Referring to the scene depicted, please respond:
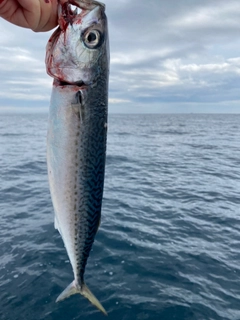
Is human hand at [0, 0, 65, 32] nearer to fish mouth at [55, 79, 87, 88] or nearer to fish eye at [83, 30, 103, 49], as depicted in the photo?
fish eye at [83, 30, 103, 49]

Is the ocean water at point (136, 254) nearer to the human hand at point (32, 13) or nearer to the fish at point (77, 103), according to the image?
the fish at point (77, 103)

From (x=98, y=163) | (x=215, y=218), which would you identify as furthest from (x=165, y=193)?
(x=98, y=163)

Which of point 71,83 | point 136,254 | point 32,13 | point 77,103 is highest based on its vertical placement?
point 32,13

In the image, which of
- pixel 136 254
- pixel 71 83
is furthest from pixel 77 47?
pixel 136 254

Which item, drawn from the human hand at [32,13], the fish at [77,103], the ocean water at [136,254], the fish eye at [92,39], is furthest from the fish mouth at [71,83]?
the ocean water at [136,254]

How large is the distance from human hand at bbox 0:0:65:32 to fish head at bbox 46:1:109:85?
0.13 m

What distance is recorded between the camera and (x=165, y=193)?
1551cm

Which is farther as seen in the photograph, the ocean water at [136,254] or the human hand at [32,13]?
the ocean water at [136,254]

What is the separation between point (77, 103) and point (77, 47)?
45cm

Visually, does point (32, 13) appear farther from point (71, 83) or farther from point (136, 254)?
point (136, 254)

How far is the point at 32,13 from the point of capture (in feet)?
8.34

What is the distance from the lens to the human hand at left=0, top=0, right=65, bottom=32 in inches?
97.4

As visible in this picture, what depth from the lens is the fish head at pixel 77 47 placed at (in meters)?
2.39

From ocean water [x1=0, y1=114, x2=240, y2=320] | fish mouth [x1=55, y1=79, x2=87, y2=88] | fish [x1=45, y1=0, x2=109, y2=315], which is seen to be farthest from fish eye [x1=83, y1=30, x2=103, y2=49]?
ocean water [x1=0, y1=114, x2=240, y2=320]
